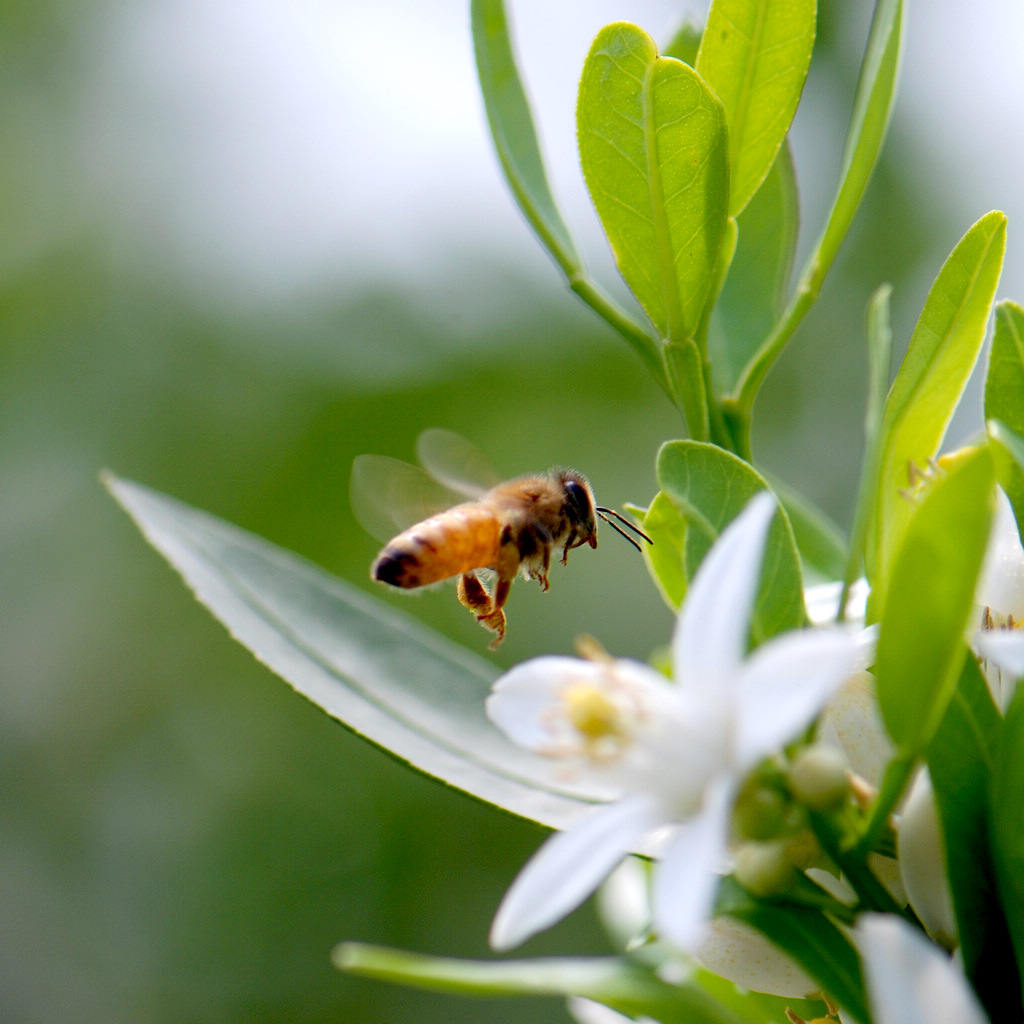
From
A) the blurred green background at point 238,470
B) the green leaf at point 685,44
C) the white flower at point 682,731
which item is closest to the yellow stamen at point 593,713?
the white flower at point 682,731

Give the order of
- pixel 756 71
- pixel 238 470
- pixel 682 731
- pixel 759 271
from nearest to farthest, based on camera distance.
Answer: pixel 682 731, pixel 756 71, pixel 759 271, pixel 238 470

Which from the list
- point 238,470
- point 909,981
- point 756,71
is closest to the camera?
point 909,981

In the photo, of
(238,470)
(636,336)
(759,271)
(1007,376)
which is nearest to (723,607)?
(1007,376)

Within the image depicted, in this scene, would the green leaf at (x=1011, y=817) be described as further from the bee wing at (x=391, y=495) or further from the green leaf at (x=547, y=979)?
the bee wing at (x=391, y=495)

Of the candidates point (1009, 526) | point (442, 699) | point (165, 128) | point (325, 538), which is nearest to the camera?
point (1009, 526)

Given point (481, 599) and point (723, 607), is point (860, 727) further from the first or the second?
point (481, 599)

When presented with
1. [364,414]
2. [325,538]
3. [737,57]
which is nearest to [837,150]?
[364,414]

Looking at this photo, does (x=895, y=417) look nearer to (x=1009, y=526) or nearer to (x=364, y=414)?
(x=1009, y=526)
